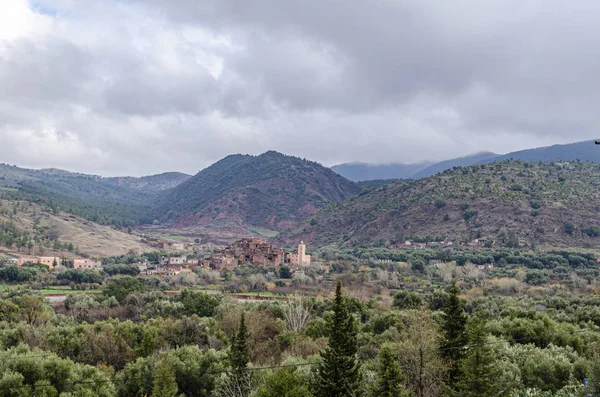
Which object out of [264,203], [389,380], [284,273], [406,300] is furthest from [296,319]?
[264,203]

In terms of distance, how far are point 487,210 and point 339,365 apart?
233 ft

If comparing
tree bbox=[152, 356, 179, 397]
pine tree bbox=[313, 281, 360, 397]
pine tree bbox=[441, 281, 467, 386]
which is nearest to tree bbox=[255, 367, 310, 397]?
pine tree bbox=[313, 281, 360, 397]

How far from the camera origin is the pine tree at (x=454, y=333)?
17203mm

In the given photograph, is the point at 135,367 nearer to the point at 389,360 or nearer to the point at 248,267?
the point at 389,360

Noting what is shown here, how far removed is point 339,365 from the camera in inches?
655

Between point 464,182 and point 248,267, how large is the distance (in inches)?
1903

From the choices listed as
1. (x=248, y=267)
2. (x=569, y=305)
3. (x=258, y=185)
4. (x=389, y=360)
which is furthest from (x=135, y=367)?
(x=258, y=185)

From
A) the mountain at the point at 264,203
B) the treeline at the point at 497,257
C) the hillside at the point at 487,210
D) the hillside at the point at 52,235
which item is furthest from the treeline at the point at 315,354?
the mountain at the point at 264,203

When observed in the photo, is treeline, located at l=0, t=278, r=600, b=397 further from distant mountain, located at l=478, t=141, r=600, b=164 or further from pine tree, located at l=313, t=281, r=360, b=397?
distant mountain, located at l=478, t=141, r=600, b=164

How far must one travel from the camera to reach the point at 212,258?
252 ft

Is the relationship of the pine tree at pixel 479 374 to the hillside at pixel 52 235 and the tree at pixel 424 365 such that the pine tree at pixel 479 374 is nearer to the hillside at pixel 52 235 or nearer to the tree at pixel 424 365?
the tree at pixel 424 365

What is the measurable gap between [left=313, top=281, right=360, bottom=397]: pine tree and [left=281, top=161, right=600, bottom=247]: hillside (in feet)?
197

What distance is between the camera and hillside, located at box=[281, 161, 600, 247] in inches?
2832

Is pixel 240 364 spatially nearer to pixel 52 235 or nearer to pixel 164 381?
pixel 164 381
